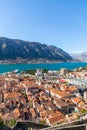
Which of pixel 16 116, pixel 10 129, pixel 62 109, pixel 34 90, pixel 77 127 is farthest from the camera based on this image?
pixel 34 90

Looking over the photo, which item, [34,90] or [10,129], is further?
[34,90]

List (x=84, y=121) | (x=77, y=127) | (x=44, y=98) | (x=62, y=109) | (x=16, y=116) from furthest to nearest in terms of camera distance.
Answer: (x=44, y=98), (x=62, y=109), (x=16, y=116), (x=84, y=121), (x=77, y=127)

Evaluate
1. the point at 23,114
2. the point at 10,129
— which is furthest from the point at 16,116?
the point at 10,129

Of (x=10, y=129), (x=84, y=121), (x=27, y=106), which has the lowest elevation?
(x=27, y=106)

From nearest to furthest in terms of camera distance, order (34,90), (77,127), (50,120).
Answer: (77,127)
(50,120)
(34,90)

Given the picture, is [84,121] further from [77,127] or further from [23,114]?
[23,114]

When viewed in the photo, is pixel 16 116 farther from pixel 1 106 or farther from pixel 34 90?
pixel 34 90

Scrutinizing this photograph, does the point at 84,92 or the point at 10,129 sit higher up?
the point at 10,129

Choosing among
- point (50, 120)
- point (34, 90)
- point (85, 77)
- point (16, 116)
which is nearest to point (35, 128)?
point (50, 120)

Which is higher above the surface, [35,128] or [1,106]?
[35,128]
